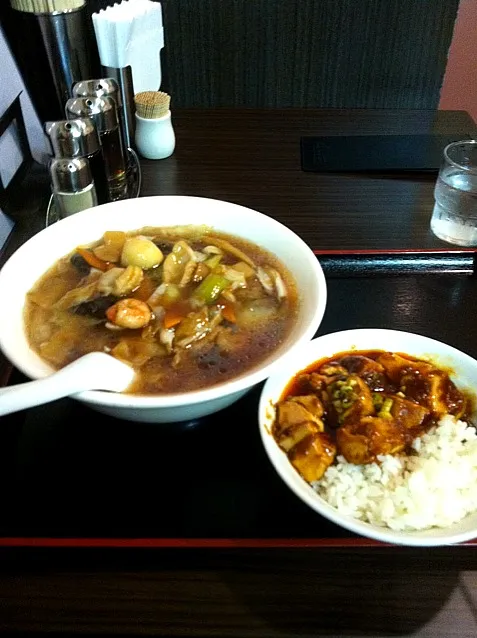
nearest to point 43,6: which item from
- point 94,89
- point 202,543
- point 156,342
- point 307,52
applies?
point 94,89

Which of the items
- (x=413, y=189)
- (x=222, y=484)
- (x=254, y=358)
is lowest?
(x=413, y=189)

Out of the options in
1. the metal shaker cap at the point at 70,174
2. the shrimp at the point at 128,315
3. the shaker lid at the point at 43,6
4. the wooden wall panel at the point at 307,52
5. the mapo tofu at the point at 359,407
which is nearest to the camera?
the mapo tofu at the point at 359,407

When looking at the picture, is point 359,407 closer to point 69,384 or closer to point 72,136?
point 69,384

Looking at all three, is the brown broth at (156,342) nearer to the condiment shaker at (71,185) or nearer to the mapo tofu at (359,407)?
the mapo tofu at (359,407)

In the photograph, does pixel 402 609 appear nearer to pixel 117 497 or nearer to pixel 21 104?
pixel 117 497

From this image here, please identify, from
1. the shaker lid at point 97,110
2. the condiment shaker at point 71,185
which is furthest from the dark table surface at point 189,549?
the shaker lid at point 97,110

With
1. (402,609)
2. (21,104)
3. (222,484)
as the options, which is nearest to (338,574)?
(402,609)

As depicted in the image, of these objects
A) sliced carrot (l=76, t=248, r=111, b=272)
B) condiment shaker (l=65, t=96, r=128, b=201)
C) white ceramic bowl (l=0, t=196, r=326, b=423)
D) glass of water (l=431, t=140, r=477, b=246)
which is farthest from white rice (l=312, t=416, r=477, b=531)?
condiment shaker (l=65, t=96, r=128, b=201)
